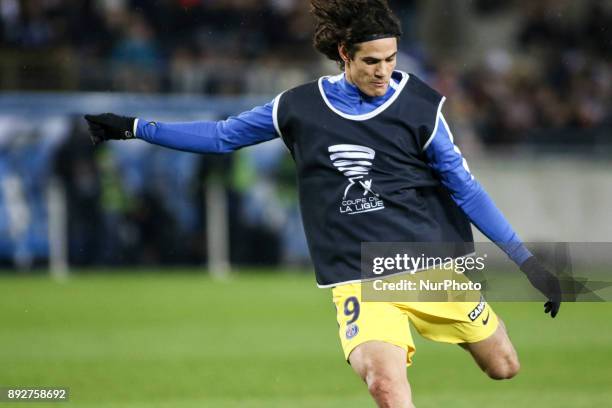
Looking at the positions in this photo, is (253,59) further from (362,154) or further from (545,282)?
(545,282)

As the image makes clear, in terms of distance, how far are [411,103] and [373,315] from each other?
106 centimetres

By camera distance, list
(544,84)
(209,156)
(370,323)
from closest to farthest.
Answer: (370,323), (209,156), (544,84)

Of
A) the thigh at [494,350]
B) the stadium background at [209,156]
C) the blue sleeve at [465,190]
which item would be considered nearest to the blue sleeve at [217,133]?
the blue sleeve at [465,190]

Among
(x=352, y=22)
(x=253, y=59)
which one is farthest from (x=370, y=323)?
(x=253, y=59)

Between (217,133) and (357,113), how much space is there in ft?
2.37

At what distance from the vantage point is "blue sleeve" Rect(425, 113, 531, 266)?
6.07m

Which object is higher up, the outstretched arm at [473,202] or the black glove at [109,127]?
the black glove at [109,127]

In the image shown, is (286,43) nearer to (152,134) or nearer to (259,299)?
(259,299)

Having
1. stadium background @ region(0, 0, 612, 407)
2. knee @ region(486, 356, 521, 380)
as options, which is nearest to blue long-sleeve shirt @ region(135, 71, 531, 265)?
knee @ region(486, 356, 521, 380)

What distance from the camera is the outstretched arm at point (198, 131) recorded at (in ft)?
20.5

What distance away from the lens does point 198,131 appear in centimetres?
630

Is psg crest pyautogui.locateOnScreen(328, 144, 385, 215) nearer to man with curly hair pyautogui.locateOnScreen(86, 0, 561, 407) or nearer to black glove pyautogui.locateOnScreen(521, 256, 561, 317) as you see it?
man with curly hair pyautogui.locateOnScreen(86, 0, 561, 407)

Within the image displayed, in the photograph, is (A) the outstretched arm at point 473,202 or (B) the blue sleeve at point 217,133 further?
(B) the blue sleeve at point 217,133

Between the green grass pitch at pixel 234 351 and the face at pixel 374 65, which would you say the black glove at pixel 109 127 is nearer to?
the face at pixel 374 65
